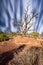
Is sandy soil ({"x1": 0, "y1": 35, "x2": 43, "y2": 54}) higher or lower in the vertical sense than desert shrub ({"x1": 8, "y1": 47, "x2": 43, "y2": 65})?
higher

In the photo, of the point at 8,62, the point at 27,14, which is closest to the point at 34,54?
the point at 8,62

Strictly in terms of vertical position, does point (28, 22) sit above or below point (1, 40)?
above

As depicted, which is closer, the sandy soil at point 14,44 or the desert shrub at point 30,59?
the desert shrub at point 30,59

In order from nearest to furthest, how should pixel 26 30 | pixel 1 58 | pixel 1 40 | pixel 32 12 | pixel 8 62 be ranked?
pixel 8 62 < pixel 1 58 < pixel 1 40 < pixel 26 30 < pixel 32 12

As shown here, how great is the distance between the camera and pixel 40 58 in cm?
918

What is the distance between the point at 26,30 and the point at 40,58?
20168 millimetres

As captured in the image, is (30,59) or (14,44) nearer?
(30,59)

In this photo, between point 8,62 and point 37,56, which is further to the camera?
point 8,62

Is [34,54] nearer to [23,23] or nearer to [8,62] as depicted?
[8,62]

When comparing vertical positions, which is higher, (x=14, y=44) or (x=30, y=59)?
(x=14, y=44)

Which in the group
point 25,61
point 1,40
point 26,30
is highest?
point 26,30

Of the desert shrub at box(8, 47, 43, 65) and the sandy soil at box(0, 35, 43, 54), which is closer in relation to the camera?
the desert shrub at box(8, 47, 43, 65)

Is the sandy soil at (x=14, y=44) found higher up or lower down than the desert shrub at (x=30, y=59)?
higher up

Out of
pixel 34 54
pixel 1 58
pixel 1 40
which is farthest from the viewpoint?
pixel 1 40
